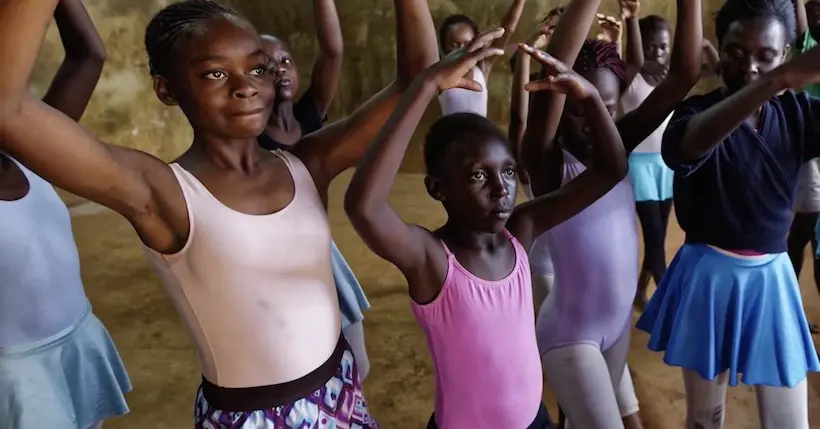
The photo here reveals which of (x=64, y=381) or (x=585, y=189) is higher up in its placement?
(x=585, y=189)

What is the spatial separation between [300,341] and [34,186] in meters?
0.66

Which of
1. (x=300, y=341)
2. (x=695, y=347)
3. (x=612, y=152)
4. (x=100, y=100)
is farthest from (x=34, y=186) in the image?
(x=100, y=100)

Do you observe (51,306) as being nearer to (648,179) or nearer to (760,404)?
(760,404)

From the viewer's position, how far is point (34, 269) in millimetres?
1333

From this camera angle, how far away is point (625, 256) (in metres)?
1.57

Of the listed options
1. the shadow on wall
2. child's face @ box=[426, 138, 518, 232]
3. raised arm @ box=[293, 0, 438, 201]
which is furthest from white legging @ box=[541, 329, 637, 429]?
the shadow on wall

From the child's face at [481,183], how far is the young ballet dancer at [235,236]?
0.24 metres

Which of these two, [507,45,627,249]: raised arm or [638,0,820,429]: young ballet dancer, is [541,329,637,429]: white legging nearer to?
[638,0,820,429]: young ballet dancer

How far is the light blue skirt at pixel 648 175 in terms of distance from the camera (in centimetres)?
268

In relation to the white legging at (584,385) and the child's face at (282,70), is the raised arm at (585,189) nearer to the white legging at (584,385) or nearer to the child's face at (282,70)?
the white legging at (584,385)

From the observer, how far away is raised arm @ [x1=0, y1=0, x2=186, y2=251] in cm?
78

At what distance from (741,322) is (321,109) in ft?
4.11

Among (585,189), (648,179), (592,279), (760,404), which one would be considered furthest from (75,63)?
A: (648,179)

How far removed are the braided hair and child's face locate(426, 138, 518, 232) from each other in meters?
0.43
